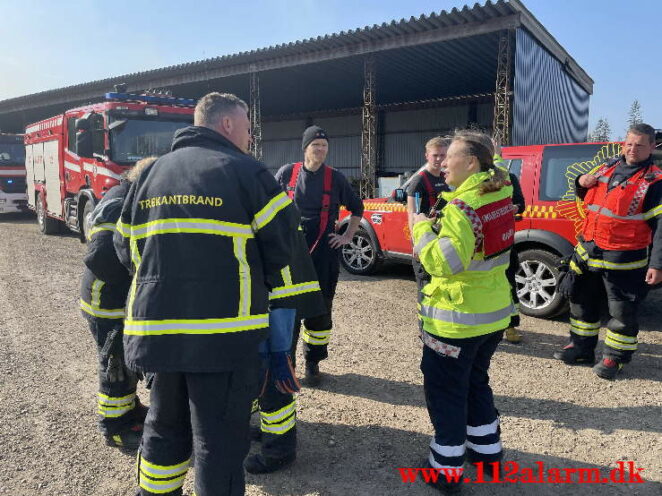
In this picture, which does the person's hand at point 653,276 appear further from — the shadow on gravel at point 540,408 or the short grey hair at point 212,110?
the short grey hair at point 212,110

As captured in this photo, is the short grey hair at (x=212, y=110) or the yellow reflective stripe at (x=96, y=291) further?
the yellow reflective stripe at (x=96, y=291)

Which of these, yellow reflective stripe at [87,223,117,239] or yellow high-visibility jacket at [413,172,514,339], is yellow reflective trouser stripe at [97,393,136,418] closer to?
yellow reflective stripe at [87,223,117,239]

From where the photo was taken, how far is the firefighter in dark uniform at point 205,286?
179 cm

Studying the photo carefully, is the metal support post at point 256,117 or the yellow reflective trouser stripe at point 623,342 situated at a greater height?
the metal support post at point 256,117

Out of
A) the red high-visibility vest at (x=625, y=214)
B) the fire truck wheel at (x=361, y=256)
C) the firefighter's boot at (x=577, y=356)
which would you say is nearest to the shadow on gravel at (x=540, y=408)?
the firefighter's boot at (x=577, y=356)

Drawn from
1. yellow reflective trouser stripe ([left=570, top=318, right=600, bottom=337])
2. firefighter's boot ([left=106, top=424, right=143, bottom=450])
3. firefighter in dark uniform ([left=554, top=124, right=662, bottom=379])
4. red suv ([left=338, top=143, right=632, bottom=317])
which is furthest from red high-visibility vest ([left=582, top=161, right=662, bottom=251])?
firefighter's boot ([left=106, top=424, right=143, bottom=450])

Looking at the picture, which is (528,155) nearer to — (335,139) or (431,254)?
(431,254)

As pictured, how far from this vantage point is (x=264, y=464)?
2725mm

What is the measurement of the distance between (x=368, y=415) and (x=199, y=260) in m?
2.09

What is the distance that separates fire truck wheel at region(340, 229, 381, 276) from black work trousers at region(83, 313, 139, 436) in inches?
186

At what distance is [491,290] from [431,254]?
0.39m

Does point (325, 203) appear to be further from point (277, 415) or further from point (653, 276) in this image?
point (653, 276)

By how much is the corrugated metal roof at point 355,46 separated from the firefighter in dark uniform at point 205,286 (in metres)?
10.5

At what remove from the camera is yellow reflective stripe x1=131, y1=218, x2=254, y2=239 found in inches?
70.1
